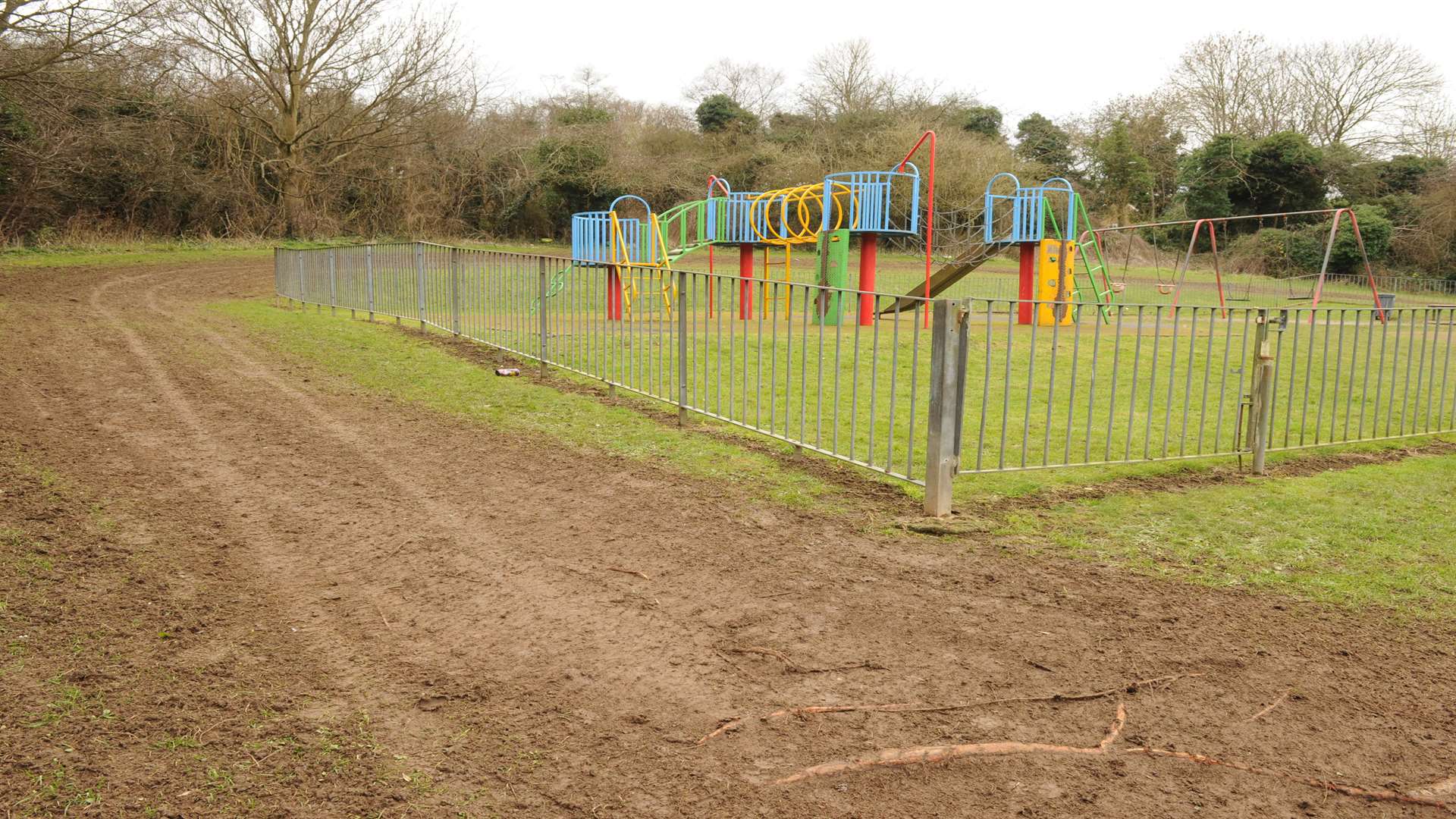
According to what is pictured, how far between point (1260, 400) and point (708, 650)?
16.1 feet

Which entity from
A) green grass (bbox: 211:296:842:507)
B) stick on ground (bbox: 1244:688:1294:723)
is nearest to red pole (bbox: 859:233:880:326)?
green grass (bbox: 211:296:842:507)

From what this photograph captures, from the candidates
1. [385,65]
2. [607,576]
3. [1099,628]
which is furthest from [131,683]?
[385,65]

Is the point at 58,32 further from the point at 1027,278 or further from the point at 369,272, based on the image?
the point at 1027,278

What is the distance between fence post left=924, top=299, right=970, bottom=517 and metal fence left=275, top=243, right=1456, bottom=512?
0.04ft

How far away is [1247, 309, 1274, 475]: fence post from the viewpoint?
23.2ft

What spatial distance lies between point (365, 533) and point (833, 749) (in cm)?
309

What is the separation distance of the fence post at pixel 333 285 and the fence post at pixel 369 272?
1372 mm

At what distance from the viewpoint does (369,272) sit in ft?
52.7

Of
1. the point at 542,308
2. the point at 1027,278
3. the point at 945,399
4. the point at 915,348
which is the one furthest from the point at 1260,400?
the point at 1027,278

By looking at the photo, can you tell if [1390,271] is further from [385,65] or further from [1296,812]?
[1296,812]

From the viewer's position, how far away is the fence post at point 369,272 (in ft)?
52.5

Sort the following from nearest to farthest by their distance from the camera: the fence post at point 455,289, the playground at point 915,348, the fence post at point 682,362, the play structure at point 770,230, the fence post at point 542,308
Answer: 1. the playground at point 915,348
2. the fence post at point 682,362
3. the fence post at point 542,308
4. the fence post at point 455,289
5. the play structure at point 770,230

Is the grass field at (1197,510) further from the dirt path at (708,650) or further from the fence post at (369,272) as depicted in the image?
the fence post at (369,272)

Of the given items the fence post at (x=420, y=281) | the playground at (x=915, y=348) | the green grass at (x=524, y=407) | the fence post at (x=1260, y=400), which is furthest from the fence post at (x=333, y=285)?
the fence post at (x=1260, y=400)
